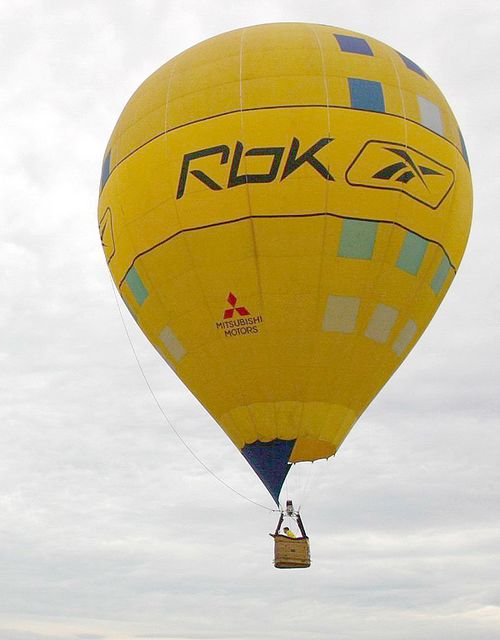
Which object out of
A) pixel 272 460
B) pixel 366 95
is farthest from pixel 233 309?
pixel 366 95

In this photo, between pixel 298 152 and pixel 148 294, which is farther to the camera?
pixel 148 294

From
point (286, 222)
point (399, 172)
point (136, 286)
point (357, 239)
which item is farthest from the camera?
point (136, 286)

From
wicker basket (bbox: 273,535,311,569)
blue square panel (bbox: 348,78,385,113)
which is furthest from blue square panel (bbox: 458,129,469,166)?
wicker basket (bbox: 273,535,311,569)

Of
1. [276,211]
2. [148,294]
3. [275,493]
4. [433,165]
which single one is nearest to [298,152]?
[276,211]

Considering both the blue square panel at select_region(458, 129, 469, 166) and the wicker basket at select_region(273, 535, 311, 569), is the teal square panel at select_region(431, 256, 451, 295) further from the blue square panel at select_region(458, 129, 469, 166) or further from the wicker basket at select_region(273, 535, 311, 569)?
the wicker basket at select_region(273, 535, 311, 569)

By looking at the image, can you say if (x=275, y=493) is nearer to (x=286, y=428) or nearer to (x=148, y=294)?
(x=286, y=428)

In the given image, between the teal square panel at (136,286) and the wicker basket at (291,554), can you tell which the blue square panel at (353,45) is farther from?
the wicker basket at (291,554)

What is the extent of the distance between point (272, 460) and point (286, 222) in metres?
4.19

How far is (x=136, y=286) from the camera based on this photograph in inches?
752

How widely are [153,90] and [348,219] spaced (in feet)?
14.8

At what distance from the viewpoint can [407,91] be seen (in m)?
18.5

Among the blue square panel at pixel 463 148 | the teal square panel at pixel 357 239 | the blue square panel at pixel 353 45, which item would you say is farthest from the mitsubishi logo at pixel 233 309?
the blue square panel at pixel 463 148

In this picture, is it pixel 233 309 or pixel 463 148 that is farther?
pixel 463 148

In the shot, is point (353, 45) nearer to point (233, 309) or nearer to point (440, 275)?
point (440, 275)
